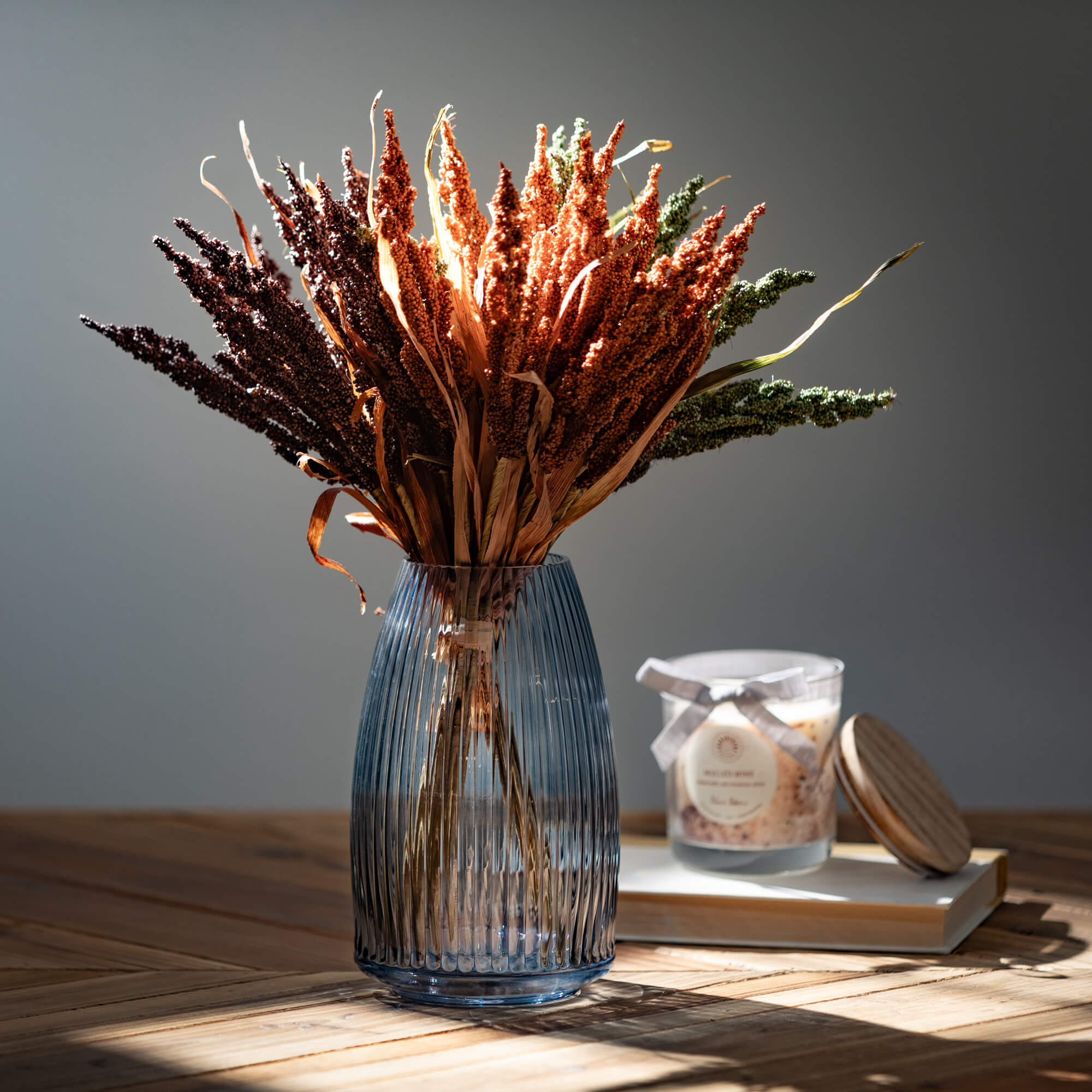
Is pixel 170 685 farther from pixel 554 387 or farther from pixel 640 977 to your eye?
pixel 554 387

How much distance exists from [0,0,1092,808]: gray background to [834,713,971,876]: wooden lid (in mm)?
512

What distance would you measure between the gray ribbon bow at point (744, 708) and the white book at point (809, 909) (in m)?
0.09

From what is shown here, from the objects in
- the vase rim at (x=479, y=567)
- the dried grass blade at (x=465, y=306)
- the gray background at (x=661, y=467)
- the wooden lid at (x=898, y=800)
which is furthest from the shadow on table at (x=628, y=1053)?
the gray background at (x=661, y=467)

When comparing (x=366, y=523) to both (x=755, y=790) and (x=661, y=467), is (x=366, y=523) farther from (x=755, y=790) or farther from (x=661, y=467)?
(x=661, y=467)

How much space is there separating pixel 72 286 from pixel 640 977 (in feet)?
3.43

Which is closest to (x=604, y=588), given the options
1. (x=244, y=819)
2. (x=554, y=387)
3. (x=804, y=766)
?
(x=244, y=819)

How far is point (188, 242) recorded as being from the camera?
58.6 inches

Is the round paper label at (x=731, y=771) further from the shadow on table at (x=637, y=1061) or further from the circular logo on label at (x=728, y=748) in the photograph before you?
the shadow on table at (x=637, y=1061)

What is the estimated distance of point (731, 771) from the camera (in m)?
0.98

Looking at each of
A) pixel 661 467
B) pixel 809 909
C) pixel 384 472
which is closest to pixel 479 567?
pixel 384 472

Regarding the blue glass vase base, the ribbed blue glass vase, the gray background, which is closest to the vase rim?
the ribbed blue glass vase

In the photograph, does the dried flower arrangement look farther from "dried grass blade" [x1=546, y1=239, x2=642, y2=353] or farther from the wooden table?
the wooden table

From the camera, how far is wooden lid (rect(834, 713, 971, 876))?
38.6 inches

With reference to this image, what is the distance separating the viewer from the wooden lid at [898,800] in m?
0.98
